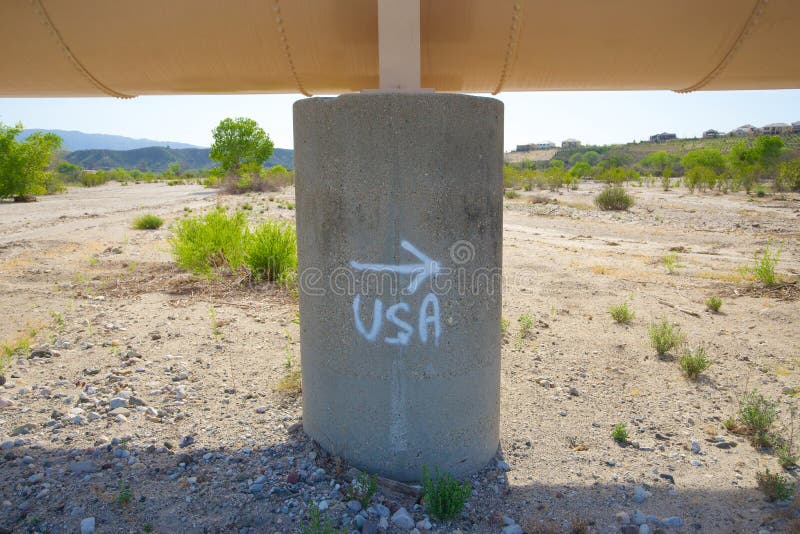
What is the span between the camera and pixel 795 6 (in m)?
2.60

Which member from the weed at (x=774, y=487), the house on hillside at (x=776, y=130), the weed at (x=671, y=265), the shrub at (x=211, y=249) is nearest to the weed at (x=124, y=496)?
the weed at (x=774, y=487)

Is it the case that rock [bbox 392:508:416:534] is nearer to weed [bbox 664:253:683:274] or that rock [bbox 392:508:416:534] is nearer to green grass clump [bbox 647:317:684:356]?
green grass clump [bbox 647:317:684:356]

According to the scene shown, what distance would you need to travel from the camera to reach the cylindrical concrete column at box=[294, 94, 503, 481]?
256cm

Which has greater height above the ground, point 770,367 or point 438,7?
point 438,7

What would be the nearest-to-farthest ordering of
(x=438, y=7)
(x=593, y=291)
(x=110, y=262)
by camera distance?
(x=438, y=7), (x=593, y=291), (x=110, y=262)

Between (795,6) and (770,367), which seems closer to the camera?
(795,6)

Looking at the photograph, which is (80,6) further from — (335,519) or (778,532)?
(778,532)

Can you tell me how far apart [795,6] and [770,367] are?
10.5ft

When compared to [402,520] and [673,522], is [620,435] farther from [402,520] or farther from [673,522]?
[402,520]

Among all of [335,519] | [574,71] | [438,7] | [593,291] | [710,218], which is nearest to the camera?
[335,519]

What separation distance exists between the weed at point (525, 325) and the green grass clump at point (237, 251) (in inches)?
116

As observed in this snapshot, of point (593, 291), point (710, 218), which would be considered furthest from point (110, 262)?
point (710, 218)

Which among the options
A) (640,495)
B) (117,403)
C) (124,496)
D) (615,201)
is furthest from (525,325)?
(615,201)

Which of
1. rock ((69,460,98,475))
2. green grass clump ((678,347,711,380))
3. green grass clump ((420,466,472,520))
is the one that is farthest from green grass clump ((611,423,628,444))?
rock ((69,460,98,475))
